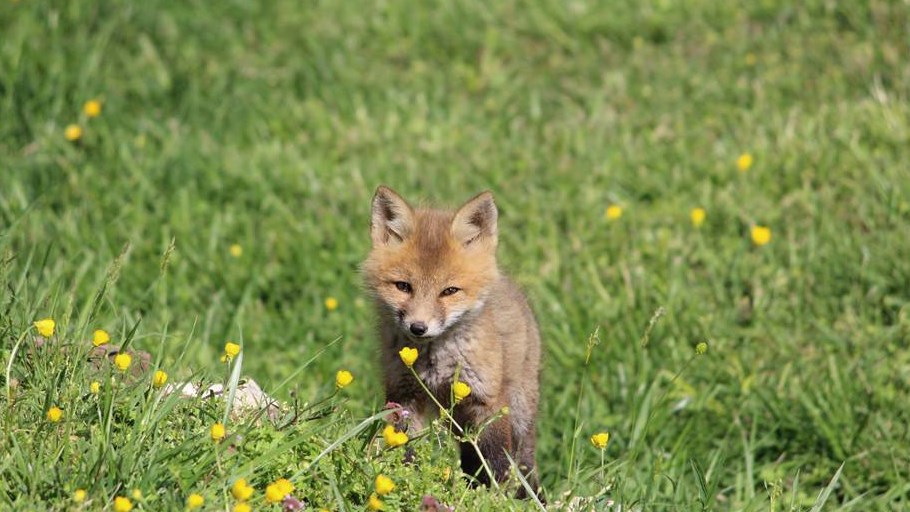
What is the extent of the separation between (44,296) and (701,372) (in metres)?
3.39

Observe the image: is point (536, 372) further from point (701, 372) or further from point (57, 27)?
point (57, 27)

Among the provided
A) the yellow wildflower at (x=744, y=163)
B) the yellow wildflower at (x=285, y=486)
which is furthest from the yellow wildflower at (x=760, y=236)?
the yellow wildflower at (x=285, y=486)

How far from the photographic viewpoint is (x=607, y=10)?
9.16m

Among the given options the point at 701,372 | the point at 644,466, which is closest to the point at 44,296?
the point at 644,466

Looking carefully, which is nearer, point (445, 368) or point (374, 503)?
point (374, 503)

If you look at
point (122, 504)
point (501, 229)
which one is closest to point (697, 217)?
point (501, 229)

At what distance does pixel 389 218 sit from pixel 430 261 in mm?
324

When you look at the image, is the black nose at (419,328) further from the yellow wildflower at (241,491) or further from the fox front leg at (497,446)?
the yellow wildflower at (241,491)

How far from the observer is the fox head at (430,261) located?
15.3ft

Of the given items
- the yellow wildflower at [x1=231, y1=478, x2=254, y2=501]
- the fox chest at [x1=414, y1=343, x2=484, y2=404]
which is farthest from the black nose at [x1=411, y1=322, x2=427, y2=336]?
the yellow wildflower at [x1=231, y1=478, x2=254, y2=501]

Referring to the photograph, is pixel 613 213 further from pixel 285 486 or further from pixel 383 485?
pixel 285 486

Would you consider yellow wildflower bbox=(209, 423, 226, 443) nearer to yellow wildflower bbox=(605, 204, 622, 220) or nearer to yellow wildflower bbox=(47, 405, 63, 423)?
yellow wildflower bbox=(47, 405, 63, 423)

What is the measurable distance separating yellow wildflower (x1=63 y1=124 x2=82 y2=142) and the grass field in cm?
4

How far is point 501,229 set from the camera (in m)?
7.34
